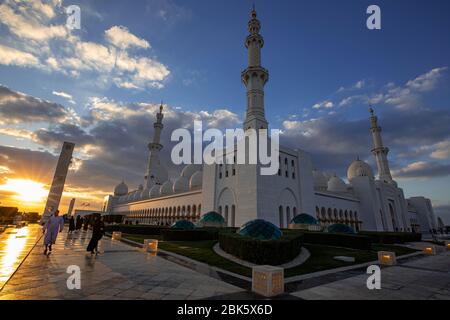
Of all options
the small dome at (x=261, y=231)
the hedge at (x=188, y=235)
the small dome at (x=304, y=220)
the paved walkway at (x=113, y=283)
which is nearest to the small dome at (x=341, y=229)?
the small dome at (x=304, y=220)

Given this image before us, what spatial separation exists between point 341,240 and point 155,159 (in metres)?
50.0

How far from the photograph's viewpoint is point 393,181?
49812 mm

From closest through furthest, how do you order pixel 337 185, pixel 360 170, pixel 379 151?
pixel 337 185
pixel 360 170
pixel 379 151

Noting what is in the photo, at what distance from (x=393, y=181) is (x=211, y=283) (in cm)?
5788

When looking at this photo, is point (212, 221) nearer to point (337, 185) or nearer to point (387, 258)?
point (387, 258)

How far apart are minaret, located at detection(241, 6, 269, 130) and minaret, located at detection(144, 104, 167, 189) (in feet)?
104

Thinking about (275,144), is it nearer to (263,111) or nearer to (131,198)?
(263,111)

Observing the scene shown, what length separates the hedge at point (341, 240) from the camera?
15.2 metres

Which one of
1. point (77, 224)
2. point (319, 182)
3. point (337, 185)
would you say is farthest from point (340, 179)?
point (77, 224)

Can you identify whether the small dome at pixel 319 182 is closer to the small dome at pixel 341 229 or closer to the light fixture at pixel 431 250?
the small dome at pixel 341 229

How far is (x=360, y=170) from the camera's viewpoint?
47.2m

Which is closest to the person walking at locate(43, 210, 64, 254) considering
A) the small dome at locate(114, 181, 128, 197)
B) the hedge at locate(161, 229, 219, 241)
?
the hedge at locate(161, 229, 219, 241)

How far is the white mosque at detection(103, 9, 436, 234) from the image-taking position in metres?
26.8

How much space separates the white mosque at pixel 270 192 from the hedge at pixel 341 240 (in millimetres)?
7478
